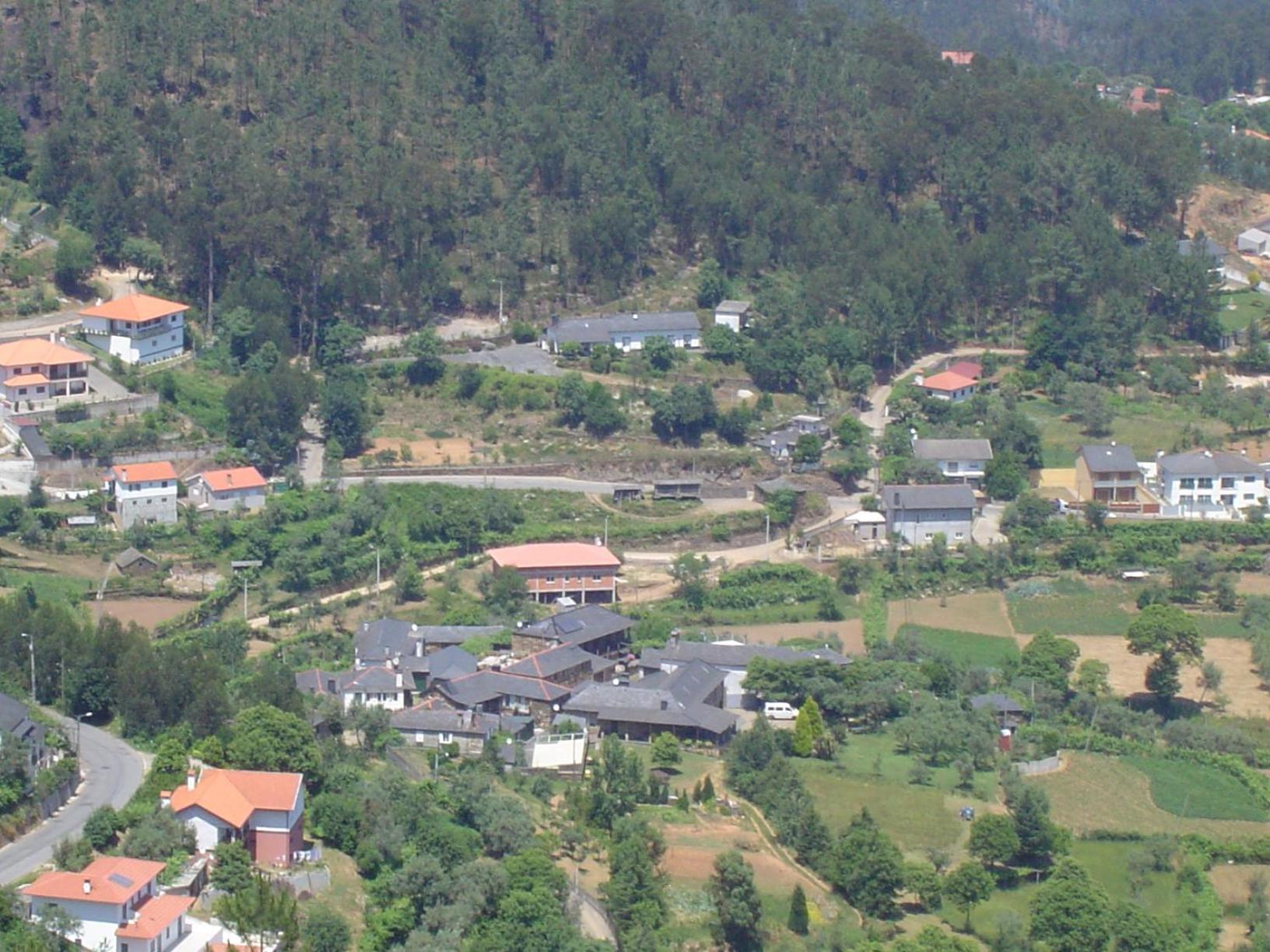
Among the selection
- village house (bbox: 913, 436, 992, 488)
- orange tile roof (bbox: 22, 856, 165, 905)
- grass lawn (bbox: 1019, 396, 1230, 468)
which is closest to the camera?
orange tile roof (bbox: 22, 856, 165, 905)

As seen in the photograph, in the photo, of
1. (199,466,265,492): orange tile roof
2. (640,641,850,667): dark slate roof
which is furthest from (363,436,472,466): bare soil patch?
(640,641,850,667): dark slate roof

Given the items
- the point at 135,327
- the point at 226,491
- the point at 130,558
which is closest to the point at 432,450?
the point at 226,491

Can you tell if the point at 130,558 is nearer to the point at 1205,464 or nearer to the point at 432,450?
the point at 432,450

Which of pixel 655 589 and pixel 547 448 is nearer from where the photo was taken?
pixel 655 589

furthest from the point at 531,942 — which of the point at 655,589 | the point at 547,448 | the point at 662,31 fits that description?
the point at 662,31

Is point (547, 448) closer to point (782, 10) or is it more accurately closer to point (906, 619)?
point (906, 619)

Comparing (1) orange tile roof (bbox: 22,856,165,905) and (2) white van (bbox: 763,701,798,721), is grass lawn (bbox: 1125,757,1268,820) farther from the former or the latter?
(1) orange tile roof (bbox: 22,856,165,905)

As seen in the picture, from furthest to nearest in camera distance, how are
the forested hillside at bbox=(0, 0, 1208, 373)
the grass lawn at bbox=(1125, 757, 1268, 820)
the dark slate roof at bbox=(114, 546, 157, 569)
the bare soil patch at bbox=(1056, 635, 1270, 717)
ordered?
1. the forested hillside at bbox=(0, 0, 1208, 373)
2. the dark slate roof at bbox=(114, 546, 157, 569)
3. the bare soil patch at bbox=(1056, 635, 1270, 717)
4. the grass lawn at bbox=(1125, 757, 1268, 820)
